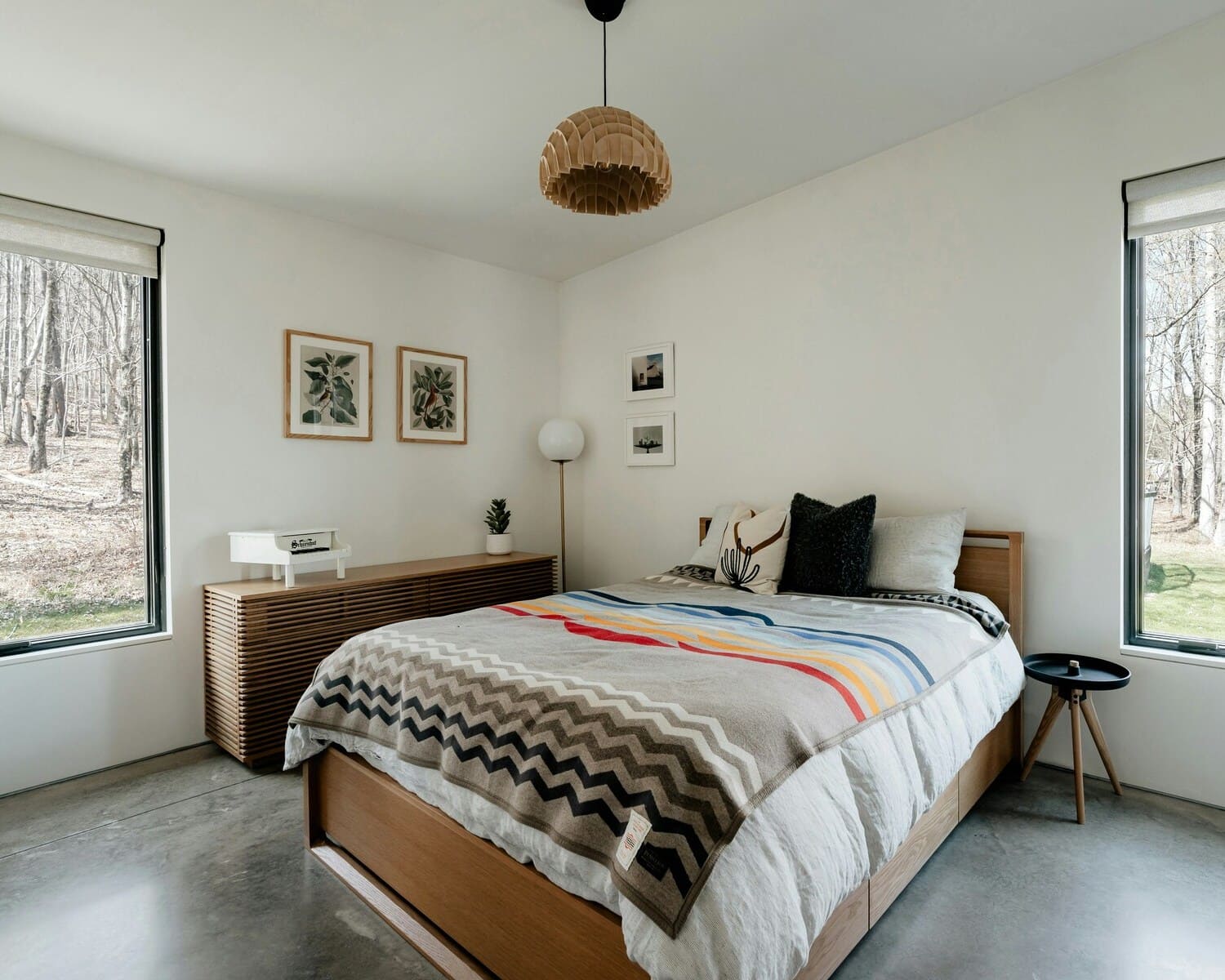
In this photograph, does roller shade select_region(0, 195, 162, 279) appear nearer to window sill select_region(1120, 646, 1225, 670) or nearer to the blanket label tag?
the blanket label tag

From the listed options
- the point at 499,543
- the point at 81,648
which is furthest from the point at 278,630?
the point at 499,543

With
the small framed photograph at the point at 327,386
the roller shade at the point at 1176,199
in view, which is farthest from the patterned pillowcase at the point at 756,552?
the small framed photograph at the point at 327,386

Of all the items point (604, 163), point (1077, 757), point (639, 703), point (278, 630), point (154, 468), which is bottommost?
point (1077, 757)

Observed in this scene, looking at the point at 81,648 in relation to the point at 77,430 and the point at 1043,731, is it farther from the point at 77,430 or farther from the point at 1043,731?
the point at 1043,731

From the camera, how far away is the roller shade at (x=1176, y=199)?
233 centimetres

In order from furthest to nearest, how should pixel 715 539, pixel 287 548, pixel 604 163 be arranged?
pixel 715 539
pixel 287 548
pixel 604 163

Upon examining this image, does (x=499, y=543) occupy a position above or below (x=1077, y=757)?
above

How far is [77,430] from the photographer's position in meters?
2.99

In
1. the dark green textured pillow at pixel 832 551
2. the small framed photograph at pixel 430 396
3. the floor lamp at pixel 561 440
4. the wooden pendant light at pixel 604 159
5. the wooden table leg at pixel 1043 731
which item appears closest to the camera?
the wooden pendant light at pixel 604 159

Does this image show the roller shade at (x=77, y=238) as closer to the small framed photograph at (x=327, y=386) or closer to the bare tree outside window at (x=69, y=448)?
the bare tree outside window at (x=69, y=448)

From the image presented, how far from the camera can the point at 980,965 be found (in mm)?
1628

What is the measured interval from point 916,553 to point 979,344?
3.16ft

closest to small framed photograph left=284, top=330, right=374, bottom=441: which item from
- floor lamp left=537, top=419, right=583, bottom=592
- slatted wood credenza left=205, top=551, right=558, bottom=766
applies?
slatted wood credenza left=205, top=551, right=558, bottom=766

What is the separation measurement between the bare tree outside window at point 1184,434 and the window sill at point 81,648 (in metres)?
4.23
